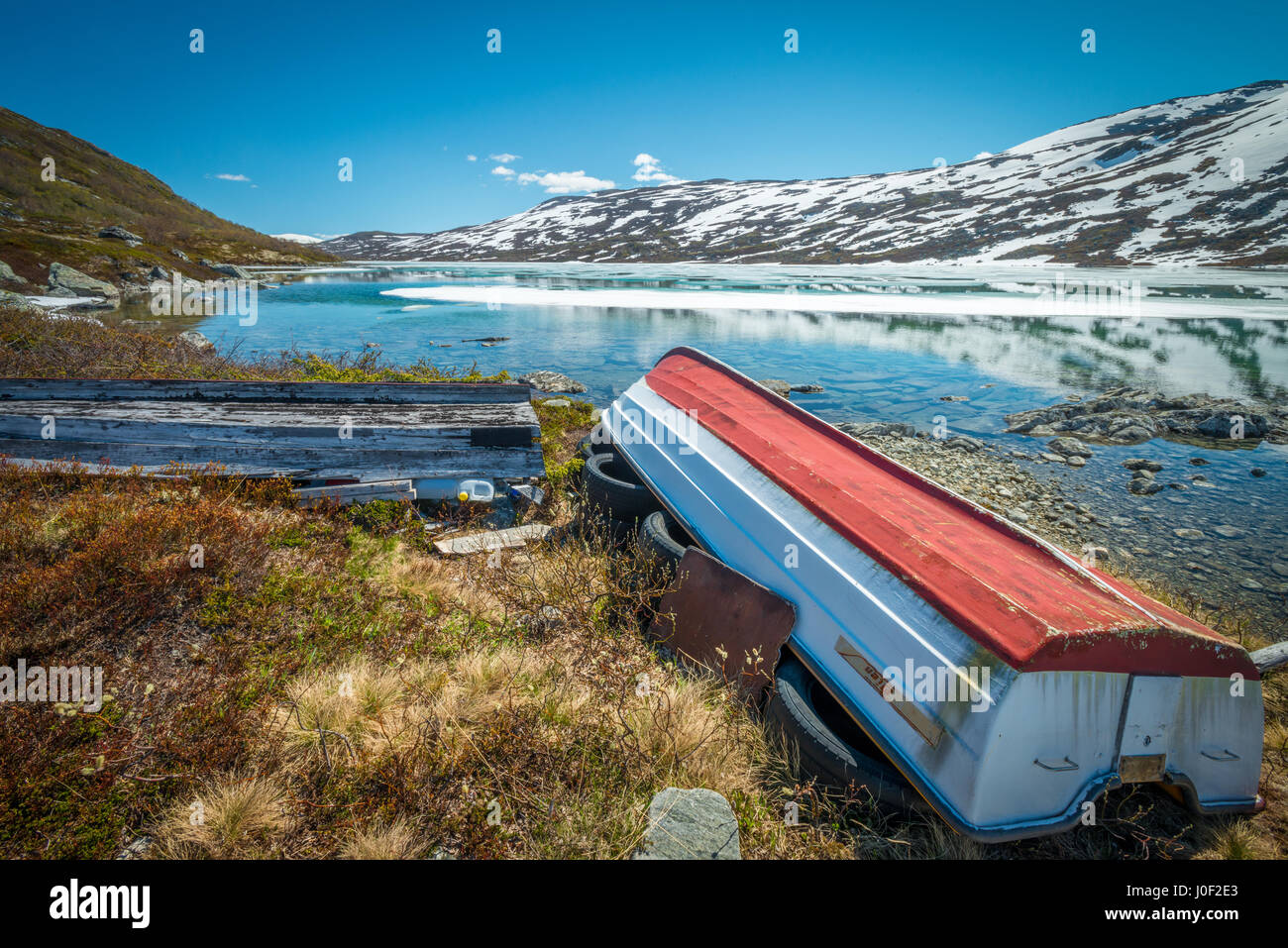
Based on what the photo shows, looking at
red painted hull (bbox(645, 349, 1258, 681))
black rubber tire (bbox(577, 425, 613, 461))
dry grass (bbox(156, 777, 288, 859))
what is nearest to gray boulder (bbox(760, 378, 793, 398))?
black rubber tire (bbox(577, 425, 613, 461))

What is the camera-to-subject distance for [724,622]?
4375 millimetres

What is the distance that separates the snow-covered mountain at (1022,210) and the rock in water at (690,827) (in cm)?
6261

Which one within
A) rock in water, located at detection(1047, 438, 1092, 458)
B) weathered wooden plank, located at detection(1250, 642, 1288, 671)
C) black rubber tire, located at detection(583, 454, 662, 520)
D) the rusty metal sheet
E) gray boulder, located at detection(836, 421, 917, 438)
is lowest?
weathered wooden plank, located at detection(1250, 642, 1288, 671)

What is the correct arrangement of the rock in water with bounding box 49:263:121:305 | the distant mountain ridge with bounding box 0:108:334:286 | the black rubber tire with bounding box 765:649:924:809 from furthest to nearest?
the distant mountain ridge with bounding box 0:108:334:286
the rock in water with bounding box 49:263:121:305
the black rubber tire with bounding box 765:649:924:809

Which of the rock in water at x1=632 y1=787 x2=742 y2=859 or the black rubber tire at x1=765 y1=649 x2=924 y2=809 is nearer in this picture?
the rock in water at x1=632 y1=787 x2=742 y2=859

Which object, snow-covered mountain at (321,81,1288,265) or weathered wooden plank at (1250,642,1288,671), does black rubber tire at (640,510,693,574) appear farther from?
snow-covered mountain at (321,81,1288,265)

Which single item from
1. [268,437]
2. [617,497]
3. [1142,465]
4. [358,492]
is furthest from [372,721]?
[1142,465]

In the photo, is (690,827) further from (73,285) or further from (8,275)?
(73,285)

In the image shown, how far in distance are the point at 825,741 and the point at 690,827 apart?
3.42 feet

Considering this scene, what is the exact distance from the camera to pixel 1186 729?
3.01 m

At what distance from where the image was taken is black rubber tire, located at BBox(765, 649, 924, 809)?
10.3ft

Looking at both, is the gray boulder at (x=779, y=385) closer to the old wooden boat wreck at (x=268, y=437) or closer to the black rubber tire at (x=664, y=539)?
the old wooden boat wreck at (x=268, y=437)

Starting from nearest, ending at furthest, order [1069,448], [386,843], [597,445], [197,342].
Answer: [386,843], [597,445], [1069,448], [197,342]

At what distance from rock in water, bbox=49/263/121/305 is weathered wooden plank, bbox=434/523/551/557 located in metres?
34.2
